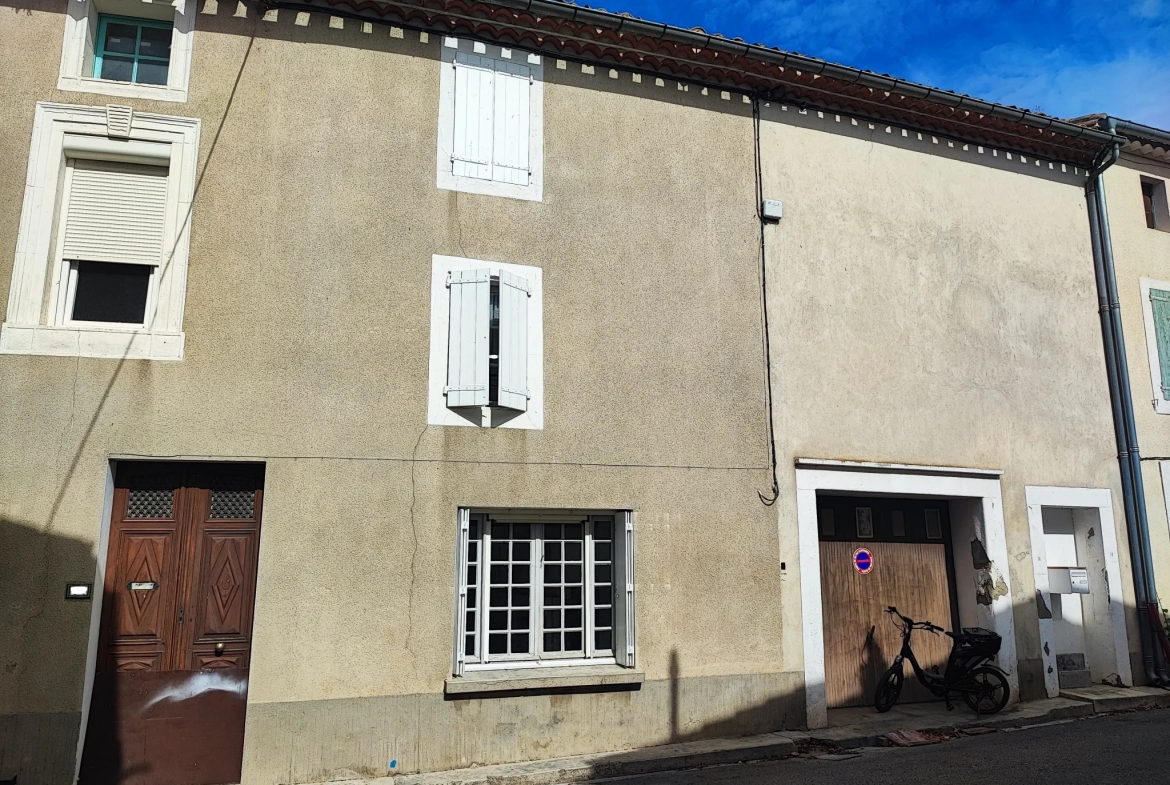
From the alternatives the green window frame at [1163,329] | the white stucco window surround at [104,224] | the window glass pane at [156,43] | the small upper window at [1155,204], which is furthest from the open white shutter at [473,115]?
the small upper window at [1155,204]

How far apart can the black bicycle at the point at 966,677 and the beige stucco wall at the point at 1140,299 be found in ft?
10.1

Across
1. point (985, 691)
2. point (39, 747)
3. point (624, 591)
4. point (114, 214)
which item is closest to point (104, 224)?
point (114, 214)

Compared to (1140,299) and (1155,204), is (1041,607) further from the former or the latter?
(1155,204)

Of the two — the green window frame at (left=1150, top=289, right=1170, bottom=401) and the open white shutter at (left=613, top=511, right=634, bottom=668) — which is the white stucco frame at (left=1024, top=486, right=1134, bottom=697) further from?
the open white shutter at (left=613, top=511, right=634, bottom=668)

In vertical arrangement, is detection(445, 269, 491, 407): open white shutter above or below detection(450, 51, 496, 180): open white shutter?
below

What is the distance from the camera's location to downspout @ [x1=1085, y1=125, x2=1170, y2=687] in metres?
9.80

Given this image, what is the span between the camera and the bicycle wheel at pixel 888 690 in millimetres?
8609

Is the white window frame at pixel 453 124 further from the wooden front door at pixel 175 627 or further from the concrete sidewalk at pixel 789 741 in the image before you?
the concrete sidewalk at pixel 789 741

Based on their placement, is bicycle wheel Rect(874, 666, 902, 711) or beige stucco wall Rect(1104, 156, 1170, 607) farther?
beige stucco wall Rect(1104, 156, 1170, 607)

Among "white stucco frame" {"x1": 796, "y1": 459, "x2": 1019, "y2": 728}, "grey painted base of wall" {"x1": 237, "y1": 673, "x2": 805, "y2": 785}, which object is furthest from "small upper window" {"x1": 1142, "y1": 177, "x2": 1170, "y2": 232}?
"grey painted base of wall" {"x1": 237, "y1": 673, "x2": 805, "y2": 785}

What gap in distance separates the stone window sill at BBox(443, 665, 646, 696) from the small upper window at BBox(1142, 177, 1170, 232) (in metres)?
9.56

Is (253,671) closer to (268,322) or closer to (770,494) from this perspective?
(268,322)

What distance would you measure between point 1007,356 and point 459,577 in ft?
22.7

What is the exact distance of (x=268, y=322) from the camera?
6891 millimetres
